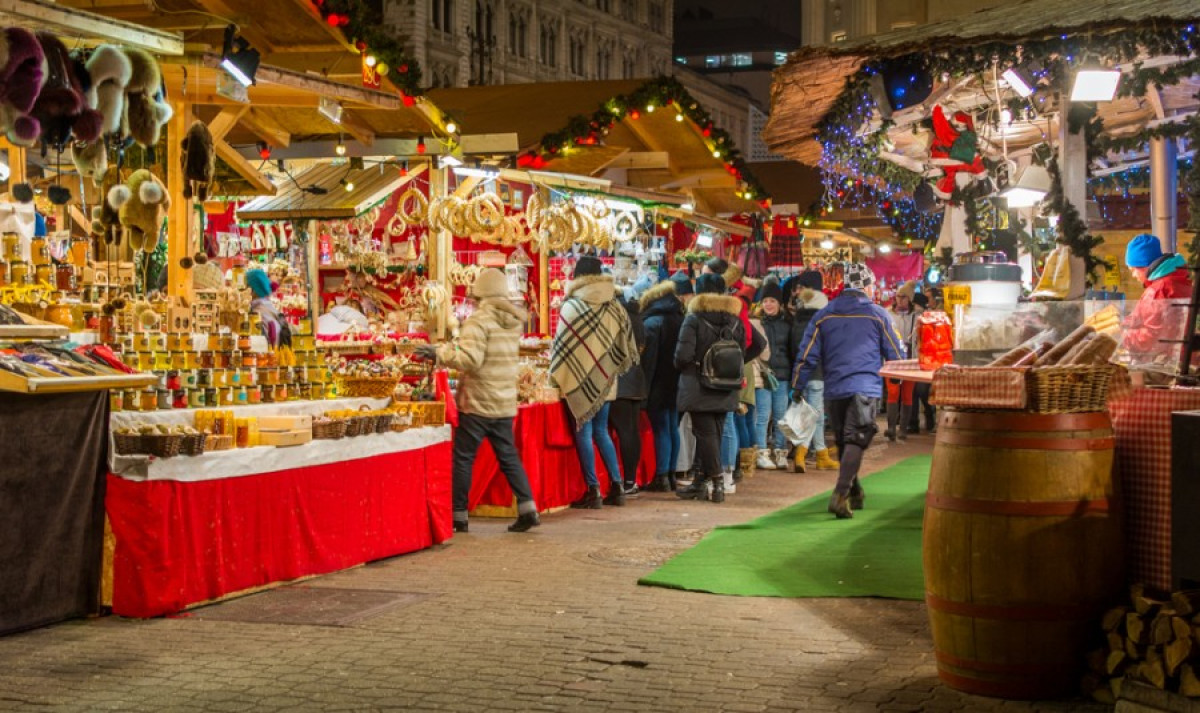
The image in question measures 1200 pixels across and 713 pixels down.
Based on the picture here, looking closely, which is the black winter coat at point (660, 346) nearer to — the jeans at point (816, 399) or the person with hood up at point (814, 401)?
the person with hood up at point (814, 401)

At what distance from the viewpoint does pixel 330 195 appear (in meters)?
14.1

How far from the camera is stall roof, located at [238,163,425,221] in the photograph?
44.7 ft

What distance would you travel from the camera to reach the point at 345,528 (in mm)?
7930

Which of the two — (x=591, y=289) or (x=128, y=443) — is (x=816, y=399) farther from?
(x=128, y=443)

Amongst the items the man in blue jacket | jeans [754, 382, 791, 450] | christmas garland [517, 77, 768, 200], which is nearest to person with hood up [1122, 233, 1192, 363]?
the man in blue jacket

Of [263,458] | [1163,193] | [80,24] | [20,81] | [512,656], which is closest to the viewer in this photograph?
[512,656]

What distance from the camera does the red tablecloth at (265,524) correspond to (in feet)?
21.7

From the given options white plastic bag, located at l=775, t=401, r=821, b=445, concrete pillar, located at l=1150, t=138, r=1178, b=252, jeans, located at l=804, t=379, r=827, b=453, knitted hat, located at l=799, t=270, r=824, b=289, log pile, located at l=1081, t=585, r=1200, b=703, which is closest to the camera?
log pile, located at l=1081, t=585, r=1200, b=703

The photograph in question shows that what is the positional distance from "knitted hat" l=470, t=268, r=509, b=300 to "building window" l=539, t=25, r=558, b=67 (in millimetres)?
67469

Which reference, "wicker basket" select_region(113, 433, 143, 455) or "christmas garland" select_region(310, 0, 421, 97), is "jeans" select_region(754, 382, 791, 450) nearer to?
"christmas garland" select_region(310, 0, 421, 97)

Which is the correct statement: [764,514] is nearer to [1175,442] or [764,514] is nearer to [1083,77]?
[1083,77]

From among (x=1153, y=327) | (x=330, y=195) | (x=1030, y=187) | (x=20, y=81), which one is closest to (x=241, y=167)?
(x=330, y=195)

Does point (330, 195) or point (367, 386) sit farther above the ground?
point (330, 195)

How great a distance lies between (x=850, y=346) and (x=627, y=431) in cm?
244
